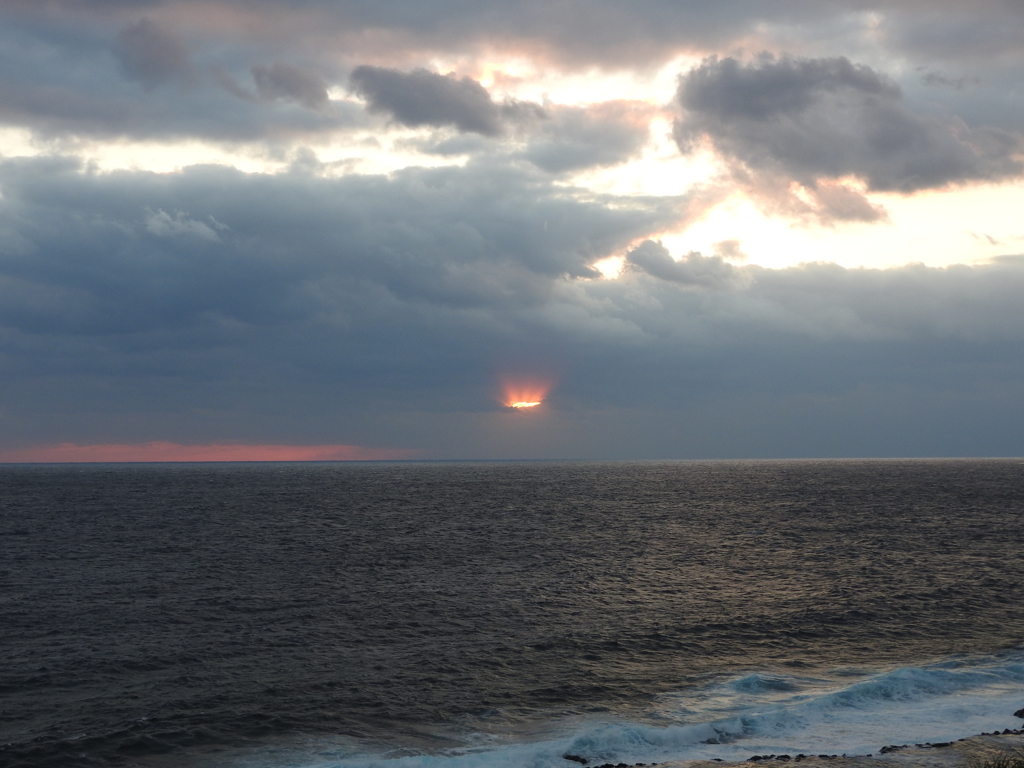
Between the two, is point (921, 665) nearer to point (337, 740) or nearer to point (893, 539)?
point (337, 740)

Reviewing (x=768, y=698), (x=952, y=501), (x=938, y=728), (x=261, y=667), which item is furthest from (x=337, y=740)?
(x=952, y=501)

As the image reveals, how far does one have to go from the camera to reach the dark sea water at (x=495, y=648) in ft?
→ 95.9

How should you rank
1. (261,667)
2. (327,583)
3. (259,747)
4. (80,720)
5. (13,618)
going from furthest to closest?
(327,583)
(13,618)
(261,667)
(80,720)
(259,747)

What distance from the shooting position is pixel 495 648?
136ft

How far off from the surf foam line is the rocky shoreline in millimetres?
651

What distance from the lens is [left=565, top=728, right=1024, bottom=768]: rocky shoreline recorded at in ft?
84.9

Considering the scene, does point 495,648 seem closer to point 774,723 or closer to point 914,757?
point 774,723

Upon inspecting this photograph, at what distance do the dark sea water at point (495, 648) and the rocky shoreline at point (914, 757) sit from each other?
3.89 ft

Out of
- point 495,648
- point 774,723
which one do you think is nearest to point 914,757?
point 774,723

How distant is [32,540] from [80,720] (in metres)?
68.9

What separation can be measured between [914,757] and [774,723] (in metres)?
5.35

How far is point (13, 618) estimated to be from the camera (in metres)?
47.2

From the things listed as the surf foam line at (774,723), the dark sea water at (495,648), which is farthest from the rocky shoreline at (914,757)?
the dark sea water at (495,648)

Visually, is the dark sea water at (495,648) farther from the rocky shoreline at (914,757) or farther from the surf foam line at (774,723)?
the rocky shoreline at (914,757)
